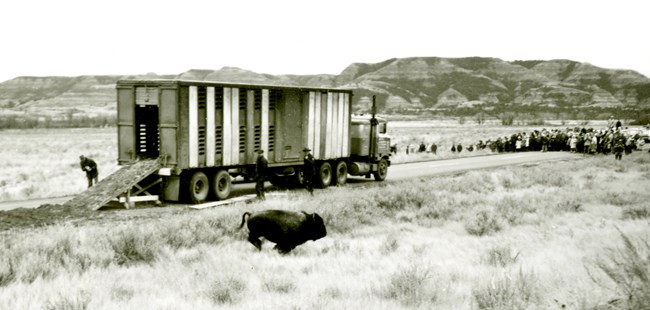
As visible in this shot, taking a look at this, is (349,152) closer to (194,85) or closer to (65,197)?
(194,85)

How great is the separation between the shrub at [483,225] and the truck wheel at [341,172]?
340 inches

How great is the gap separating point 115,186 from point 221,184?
331 cm

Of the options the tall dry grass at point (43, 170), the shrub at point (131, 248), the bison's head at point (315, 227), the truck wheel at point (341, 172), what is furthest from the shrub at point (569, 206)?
the tall dry grass at point (43, 170)

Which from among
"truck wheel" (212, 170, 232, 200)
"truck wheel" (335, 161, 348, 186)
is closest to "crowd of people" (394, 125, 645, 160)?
"truck wheel" (335, 161, 348, 186)

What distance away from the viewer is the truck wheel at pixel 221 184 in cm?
1894

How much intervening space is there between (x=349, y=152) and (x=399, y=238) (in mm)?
11604

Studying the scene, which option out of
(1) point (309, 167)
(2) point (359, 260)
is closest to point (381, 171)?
(1) point (309, 167)

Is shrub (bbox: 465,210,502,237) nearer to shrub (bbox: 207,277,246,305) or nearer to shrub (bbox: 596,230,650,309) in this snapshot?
shrub (bbox: 596,230,650,309)

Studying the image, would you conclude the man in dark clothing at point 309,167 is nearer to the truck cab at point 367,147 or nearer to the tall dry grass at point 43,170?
the truck cab at point 367,147

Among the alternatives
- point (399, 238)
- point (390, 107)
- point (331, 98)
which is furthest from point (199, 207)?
point (390, 107)

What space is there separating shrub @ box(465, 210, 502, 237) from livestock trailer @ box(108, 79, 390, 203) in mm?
7407

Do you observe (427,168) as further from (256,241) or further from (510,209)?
(256,241)

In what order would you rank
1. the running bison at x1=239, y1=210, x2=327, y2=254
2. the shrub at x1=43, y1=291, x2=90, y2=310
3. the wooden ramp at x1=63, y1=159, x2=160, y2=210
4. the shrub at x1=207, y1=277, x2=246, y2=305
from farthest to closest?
the wooden ramp at x1=63, y1=159, x2=160, y2=210
the running bison at x1=239, y1=210, x2=327, y2=254
the shrub at x1=207, y1=277, x2=246, y2=305
the shrub at x1=43, y1=291, x2=90, y2=310

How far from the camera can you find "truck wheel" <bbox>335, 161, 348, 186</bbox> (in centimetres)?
2422
